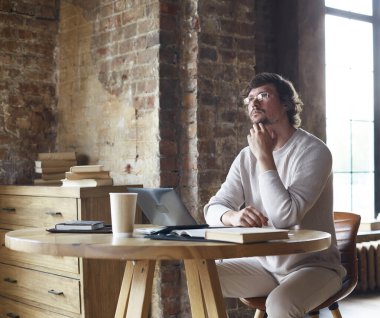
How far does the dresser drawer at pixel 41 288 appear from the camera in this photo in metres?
3.70

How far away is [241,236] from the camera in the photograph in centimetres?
212

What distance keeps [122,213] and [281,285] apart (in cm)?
74

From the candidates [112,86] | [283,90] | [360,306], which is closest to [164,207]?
[283,90]

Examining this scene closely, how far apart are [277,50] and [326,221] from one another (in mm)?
2517

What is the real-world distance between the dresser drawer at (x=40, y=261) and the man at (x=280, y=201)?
39.9 inches

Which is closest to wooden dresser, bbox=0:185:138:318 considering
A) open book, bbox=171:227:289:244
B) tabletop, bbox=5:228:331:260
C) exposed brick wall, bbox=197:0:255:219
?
exposed brick wall, bbox=197:0:255:219

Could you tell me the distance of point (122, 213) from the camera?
7.77 ft

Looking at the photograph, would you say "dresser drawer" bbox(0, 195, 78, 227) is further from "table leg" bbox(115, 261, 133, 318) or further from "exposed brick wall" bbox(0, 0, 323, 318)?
"table leg" bbox(115, 261, 133, 318)

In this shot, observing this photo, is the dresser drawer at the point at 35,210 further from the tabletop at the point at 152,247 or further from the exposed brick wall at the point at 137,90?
the tabletop at the point at 152,247

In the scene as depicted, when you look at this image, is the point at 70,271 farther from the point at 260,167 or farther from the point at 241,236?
the point at 241,236

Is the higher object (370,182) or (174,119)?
(174,119)

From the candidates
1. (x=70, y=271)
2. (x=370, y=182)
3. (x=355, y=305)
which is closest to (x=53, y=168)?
(x=70, y=271)

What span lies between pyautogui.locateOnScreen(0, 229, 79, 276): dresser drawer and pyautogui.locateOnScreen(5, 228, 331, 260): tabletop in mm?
1417

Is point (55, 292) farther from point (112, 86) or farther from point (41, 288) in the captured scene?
point (112, 86)
